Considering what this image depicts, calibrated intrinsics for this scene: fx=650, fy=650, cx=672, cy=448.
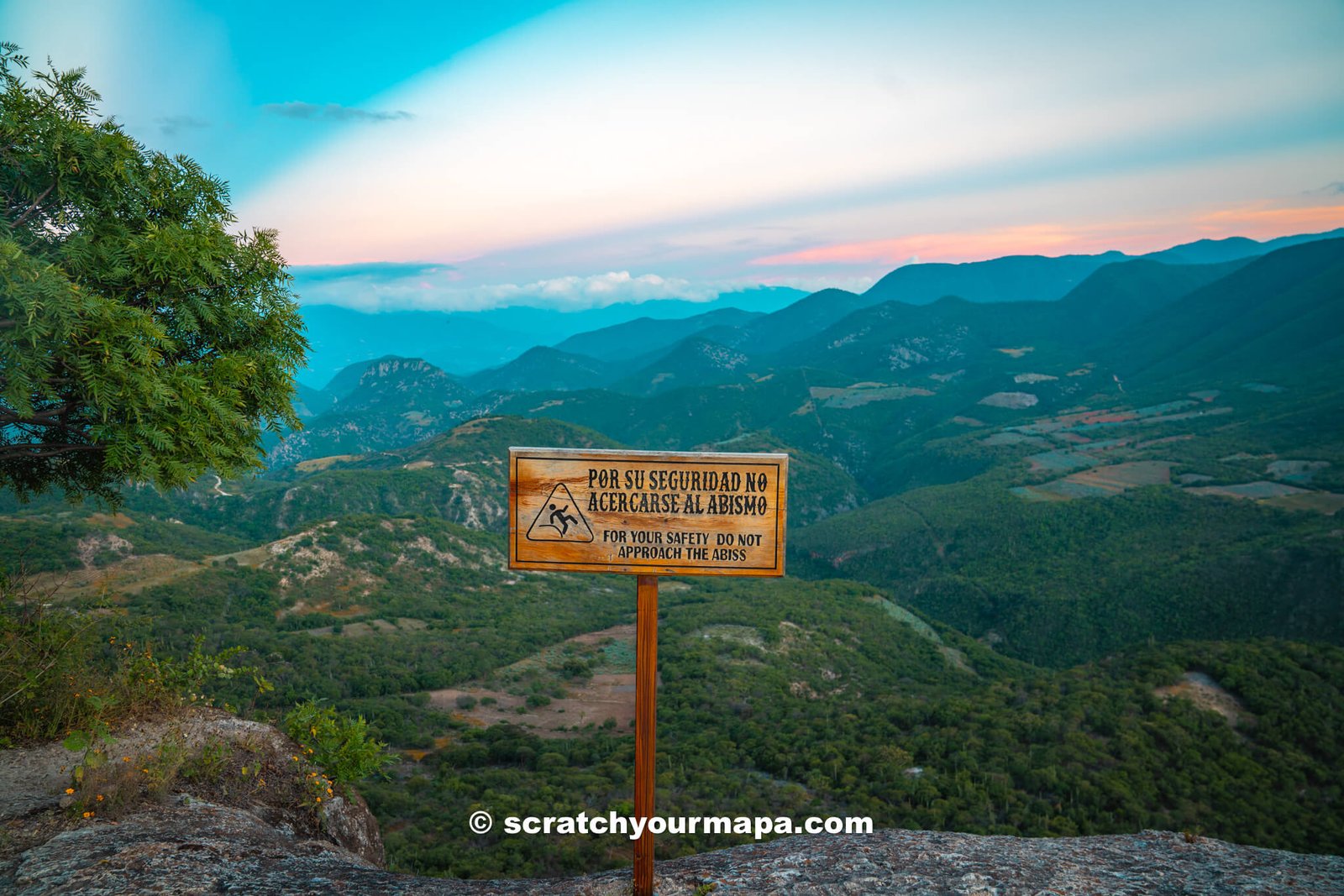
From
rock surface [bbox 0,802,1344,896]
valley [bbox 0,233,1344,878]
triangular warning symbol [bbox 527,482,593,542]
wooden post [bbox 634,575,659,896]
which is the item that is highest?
triangular warning symbol [bbox 527,482,593,542]

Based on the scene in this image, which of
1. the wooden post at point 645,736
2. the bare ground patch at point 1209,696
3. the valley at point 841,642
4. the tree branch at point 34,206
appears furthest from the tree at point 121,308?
the bare ground patch at point 1209,696

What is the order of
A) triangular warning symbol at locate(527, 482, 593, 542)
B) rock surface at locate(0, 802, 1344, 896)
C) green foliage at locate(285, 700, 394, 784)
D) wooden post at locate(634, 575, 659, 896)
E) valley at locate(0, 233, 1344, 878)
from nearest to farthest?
rock surface at locate(0, 802, 1344, 896) < wooden post at locate(634, 575, 659, 896) < triangular warning symbol at locate(527, 482, 593, 542) < green foliage at locate(285, 700, 394, 784) < valley at locate(0, 233, 1344, 878)

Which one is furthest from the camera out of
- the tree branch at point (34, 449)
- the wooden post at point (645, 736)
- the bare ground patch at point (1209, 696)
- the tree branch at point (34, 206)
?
the bare ground patch at point (1209, 696)

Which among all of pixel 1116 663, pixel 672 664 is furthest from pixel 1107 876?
pixel 672 664

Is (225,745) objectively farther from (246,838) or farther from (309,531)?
(309,531)

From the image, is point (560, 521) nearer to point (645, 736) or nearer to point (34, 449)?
point (645, 736)

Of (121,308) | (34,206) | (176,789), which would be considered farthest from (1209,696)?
(34,206)

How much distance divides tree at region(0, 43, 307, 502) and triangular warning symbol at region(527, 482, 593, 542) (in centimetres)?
375

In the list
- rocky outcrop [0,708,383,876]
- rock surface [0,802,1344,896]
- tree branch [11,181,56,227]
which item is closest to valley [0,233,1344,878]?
rocky outcrop [0,708,383,876]

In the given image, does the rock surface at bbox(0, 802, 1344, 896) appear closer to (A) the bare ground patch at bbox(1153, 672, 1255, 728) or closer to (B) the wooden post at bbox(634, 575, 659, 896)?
(B) the wooden post at bbox(634, 575, 659, 896)

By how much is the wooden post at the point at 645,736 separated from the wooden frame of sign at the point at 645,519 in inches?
0.4

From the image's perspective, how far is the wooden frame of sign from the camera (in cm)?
575

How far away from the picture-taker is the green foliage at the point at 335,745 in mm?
8227

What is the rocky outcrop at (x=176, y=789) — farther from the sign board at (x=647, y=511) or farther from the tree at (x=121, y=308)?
the sign board at (x=647, y=511)
